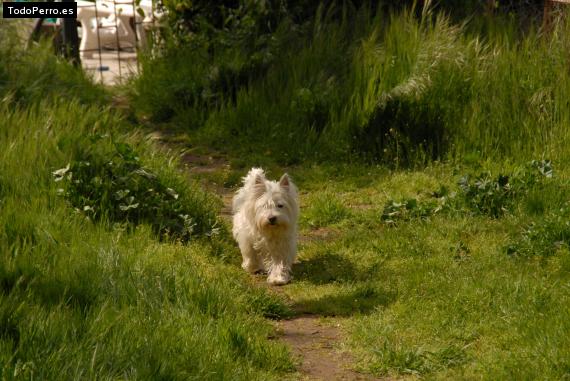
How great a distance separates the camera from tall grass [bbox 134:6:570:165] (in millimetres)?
10055

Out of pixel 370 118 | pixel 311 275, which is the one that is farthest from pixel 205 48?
pixel 311 275

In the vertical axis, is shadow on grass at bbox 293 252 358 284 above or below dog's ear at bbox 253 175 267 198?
below

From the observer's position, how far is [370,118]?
1066 cm

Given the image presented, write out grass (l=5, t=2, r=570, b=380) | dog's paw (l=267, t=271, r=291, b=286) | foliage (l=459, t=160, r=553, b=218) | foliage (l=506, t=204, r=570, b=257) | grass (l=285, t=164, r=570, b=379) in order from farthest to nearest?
1. foliage (l=459, t=160, r=553, b=218)
2. dog's paw (l=267, t=271, r=291, b=286)
3. foliage (l=506, t=204, r=570, b=257)
4. grass (l=285, t=164, r=570, b=379)
5. grass (l=5, t=2, r=570, b=380)

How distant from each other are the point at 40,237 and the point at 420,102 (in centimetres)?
504

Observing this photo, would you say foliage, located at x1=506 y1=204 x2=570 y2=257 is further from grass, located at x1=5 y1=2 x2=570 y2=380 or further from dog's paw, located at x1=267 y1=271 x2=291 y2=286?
dog's paw, located at x1=267 y1=271 x2=291 y2=286

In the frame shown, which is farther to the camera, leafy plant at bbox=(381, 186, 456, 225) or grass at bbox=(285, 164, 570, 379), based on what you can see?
leafy plant at bbox=(381, 186, 456, 225)

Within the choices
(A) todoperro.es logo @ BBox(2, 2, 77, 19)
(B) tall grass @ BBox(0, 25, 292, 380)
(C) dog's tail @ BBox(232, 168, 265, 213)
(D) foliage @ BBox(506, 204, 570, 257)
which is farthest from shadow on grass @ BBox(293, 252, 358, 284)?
(A) todoperro.es logo @ BBox(2, 2, 77, 19)

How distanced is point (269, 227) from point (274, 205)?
175mm

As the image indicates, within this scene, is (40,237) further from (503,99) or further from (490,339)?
(503,99)

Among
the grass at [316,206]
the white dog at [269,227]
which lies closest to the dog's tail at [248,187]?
the white dog at [269,227]

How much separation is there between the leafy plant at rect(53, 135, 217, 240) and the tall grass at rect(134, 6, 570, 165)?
2938 mm

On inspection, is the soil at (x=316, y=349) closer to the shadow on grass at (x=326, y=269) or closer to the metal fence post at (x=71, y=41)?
the shadow on grass at (x=326, y=269)

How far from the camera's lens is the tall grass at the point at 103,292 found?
496 cm
